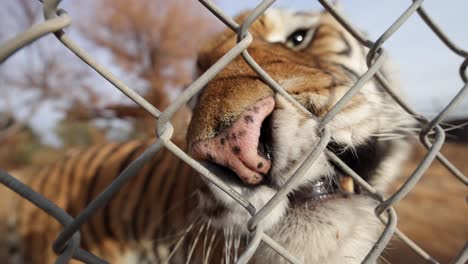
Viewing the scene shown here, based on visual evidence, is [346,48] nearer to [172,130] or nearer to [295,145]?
[295,145]

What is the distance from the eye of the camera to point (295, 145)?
49cm

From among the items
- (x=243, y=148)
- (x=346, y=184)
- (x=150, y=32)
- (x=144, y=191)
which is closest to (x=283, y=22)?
(x=346, y=184)

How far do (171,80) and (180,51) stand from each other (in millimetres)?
988

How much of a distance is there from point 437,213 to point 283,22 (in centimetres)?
130

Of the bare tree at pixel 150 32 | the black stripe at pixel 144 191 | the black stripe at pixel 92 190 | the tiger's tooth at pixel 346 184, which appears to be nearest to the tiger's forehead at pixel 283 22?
the tiger's tooth at pixel 346 184

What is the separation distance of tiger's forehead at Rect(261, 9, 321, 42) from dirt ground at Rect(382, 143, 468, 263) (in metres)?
0.74

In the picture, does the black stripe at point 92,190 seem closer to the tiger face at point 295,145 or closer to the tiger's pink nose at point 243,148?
the tiger face at point 295,145

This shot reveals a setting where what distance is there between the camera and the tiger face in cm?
46

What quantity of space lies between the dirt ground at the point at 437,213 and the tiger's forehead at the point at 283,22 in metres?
0.74

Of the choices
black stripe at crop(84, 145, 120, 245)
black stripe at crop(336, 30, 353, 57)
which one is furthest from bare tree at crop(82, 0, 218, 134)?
black stripe at crop(336, 30, 353, 57)

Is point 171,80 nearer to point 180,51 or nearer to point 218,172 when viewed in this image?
point 180,51

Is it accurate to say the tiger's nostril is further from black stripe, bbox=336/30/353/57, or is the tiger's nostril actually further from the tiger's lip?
black stripe, bbox=336/30/353/57

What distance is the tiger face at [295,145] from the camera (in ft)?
1.52

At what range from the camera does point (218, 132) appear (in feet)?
1.51
